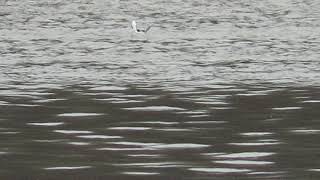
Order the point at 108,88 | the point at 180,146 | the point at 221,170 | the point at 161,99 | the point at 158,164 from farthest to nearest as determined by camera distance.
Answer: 1. the point at 108,88
2. the point at 161,99
3. the point at 180,146
4. the point at 158,164
5. the point at 221,170

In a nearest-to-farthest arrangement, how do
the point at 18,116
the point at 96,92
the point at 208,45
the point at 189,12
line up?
the point at 18,116 < the point at 96,92 < the point at 208,45 < the point at 189,12

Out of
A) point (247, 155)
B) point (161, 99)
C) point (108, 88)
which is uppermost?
point (247, 155)

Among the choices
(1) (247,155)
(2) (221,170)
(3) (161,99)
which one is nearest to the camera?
(2) (221,170)

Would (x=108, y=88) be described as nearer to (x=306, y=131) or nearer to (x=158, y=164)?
(x=306, y=131)

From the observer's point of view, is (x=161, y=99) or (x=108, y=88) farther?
(x=108, y=88)

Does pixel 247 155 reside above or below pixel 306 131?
above

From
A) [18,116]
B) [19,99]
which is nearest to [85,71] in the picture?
[19,99]

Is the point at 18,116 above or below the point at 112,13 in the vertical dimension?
above

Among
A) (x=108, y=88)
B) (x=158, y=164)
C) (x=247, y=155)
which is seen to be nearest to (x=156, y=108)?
(x=108, y=88)

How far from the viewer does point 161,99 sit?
14.6m

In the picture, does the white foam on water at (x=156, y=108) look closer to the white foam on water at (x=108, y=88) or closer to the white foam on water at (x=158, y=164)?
the white foam on water at (x=108, y=88)

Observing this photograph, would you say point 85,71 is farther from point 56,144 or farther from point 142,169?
point 142,169

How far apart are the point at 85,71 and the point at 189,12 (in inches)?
562

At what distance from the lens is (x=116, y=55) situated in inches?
841
